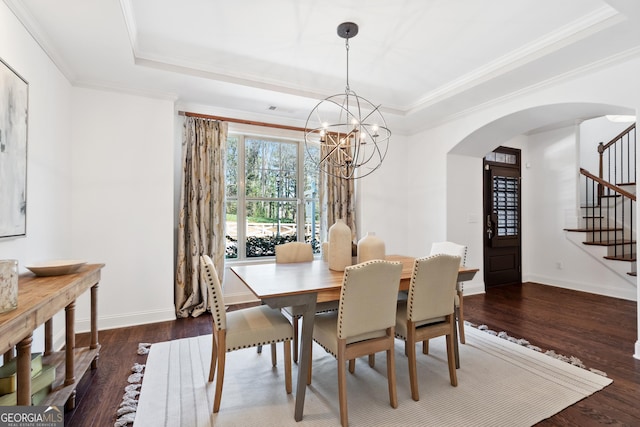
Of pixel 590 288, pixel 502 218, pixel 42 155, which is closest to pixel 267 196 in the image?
pixel 42 155

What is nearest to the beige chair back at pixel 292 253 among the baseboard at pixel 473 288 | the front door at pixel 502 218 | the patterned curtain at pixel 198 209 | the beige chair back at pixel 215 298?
the beige chair back at pixel 215 298

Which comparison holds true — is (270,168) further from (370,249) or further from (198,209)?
(370,249)

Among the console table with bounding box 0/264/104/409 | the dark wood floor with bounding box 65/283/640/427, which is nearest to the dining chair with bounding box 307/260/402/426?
the dark wood floor with bounding box 65/283/640/427

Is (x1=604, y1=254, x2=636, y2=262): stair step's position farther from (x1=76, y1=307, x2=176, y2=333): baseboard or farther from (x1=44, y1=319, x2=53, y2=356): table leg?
(x1=44, y1=319, x2=53, y2=356): table leg

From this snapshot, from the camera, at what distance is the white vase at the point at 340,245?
2.50m

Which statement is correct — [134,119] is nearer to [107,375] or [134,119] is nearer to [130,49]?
A: [130,49]

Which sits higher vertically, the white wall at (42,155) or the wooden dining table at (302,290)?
the white wall at (42,155)

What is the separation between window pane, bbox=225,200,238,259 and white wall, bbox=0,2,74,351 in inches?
67.7

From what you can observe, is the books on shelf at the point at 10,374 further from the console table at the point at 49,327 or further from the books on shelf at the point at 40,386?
the console table at the point at 49,327

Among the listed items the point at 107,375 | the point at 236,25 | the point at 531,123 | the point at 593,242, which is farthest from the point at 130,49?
the point at 593,242

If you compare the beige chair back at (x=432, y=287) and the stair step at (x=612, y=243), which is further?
the stair step at (x=612, y=243)

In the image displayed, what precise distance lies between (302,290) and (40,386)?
1.55m

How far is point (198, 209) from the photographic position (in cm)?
387

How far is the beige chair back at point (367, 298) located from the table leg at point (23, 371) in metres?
1.49
